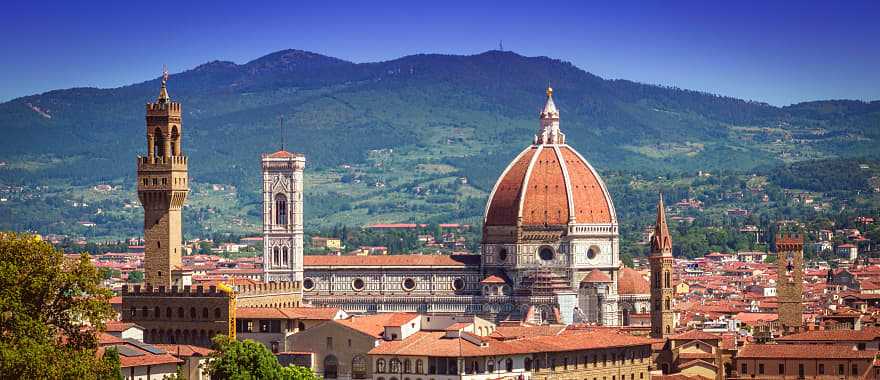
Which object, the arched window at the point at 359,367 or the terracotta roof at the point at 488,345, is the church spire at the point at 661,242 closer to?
the terracotta roof at the point at 488,345

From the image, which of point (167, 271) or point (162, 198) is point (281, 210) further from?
point (167, 271)

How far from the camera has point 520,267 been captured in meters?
127

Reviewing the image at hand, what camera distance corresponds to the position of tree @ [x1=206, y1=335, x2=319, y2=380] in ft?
254

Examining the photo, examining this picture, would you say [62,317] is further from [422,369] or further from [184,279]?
[184,279]

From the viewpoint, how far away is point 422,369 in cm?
8462

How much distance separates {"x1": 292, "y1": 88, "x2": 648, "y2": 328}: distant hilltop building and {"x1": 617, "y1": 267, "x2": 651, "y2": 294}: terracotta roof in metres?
0.06

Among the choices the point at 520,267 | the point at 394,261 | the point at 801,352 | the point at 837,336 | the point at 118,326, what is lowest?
the point at 801,352

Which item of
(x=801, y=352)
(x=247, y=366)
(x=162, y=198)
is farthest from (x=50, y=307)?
(x=801, y=352)

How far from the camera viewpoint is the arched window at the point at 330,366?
90.2 metres

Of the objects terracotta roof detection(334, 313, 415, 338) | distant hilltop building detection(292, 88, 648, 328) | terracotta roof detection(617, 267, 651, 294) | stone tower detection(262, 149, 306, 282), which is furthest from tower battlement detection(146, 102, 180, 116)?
terracotta roof detection(617, 267, 651, 294)

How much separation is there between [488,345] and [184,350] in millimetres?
11746

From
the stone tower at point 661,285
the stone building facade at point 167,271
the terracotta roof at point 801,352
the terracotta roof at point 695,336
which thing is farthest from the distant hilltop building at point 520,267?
the terracotta roof at point 801,352

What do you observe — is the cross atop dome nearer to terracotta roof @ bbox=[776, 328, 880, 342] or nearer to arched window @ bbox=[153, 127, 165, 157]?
terracotta roof @ bbox=[776, 328, 880, 342]

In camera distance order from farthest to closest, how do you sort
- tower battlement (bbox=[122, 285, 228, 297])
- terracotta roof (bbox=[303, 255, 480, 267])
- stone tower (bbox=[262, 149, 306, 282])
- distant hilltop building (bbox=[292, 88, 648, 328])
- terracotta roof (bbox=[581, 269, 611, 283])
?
stone tower (bbox=[262, 149, 306, 282]) → terracotta roof (bbox=[303, 255, 480, 267]) → distant hilltop building (bbox=[292, 88, 648, 328]) → terracotta roof (bbox=[581, 269, 611, 283]) → tower battlement (bbox=[122, 285, 228, 297])
